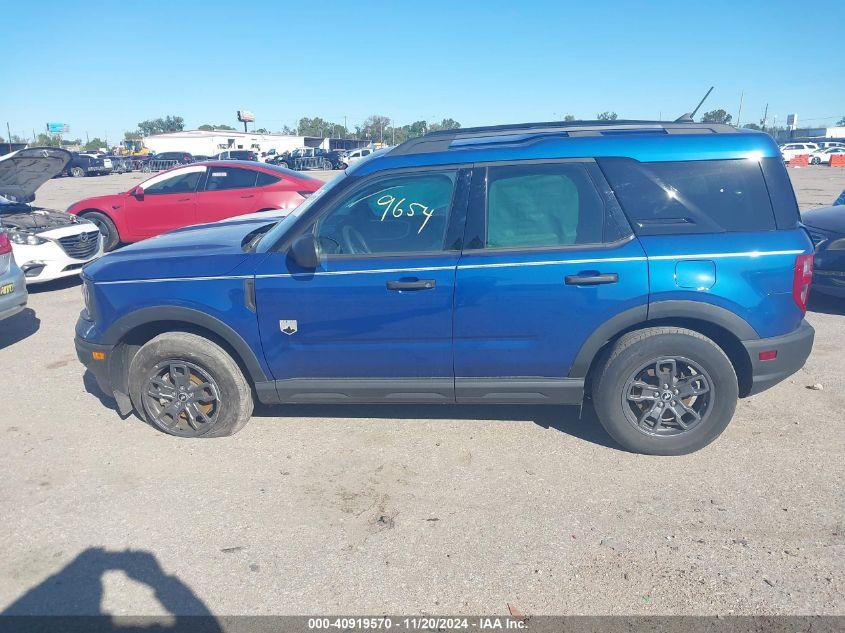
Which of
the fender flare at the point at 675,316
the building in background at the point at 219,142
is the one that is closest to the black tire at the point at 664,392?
the fender flare at the point at 675,316

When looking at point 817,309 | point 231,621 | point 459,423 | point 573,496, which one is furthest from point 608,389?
point 817,309

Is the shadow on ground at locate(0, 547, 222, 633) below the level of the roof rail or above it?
below

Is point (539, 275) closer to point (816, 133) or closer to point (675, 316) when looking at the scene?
point (675, 316)

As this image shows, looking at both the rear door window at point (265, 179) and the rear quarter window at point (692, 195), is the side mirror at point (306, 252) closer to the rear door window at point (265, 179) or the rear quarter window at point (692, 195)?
the rear quarter window at point (692, 195)

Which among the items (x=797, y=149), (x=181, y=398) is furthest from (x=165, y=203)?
(x=797, y=149)

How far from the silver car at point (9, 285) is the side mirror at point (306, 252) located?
13.0 feet

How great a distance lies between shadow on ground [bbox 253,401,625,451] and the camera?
4.43 m

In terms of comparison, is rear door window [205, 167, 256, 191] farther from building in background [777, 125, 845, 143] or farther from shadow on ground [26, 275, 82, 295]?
building in background [777, 125, 845, 143]

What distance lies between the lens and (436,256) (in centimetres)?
380

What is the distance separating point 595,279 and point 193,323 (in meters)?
2.57

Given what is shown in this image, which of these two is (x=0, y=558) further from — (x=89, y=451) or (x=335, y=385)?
(x=335, y=385)

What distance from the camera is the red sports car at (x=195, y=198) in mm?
10078

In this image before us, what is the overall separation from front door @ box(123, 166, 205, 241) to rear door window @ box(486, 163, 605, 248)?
7.69m

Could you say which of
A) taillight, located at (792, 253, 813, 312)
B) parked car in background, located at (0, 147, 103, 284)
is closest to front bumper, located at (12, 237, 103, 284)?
parked car in background, located at (0, 147, 103, 284)
